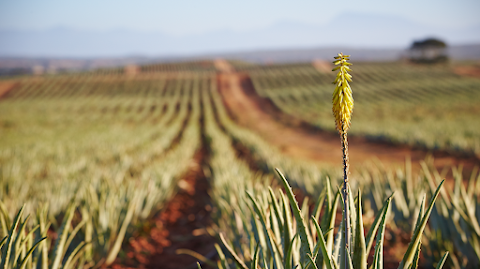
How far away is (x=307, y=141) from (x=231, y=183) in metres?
12.9

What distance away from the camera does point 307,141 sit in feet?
52.5

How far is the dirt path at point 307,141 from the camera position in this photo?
9263 mm

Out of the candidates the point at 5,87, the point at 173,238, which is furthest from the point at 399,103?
the point at 5,87

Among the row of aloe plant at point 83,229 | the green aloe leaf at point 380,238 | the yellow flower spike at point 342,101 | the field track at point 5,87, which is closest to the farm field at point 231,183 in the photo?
the row of aloe plant at point 83,229

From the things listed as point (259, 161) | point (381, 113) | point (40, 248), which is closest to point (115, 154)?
point (259, 161)

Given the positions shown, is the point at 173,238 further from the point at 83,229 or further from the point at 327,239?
the point at 327,239

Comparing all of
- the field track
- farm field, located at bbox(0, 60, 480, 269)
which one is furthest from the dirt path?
the field track

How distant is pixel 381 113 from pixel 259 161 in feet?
61.2

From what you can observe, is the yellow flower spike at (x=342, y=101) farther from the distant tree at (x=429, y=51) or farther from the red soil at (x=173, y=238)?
the distant tree at (x=429, y=51)

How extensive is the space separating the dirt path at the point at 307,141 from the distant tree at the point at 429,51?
3890cm

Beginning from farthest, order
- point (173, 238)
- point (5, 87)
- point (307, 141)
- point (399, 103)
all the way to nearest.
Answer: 1. point (5, 87)
2. point (399, 103)
3. point (307, 141)
4. point (173, 238)

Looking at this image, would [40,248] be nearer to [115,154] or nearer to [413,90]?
[115,154]

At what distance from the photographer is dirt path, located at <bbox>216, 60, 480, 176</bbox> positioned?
30.4 feet

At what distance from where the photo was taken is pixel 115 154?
25.6 feet
